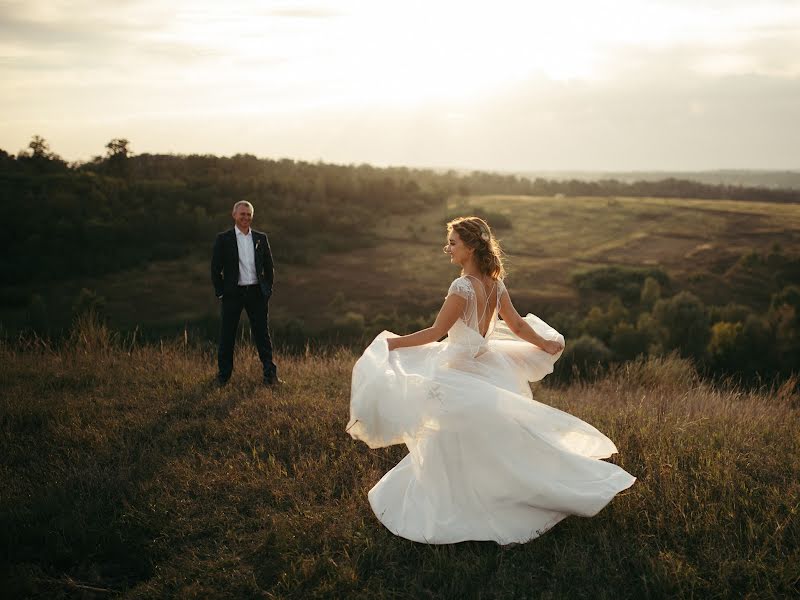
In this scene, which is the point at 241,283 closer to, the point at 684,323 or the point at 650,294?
the point at 684,323

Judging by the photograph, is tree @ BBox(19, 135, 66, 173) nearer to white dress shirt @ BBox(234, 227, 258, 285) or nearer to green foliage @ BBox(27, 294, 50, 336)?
green foliage @ BBox(27, 294, 50, 336)

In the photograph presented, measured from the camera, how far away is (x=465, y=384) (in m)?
4.47


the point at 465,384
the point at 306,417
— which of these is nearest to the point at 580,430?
the point at 465,384

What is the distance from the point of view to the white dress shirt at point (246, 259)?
867cm

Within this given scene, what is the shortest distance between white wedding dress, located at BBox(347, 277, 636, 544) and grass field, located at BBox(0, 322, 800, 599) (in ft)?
0.54

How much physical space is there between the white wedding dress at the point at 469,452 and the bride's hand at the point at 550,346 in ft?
1.83

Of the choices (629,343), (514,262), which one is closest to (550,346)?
(629,343)

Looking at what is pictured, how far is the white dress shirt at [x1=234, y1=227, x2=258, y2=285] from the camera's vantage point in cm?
867

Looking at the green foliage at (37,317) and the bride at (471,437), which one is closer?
the bride at (471,437)

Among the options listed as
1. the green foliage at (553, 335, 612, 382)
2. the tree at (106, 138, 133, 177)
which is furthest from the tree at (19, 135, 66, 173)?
the green foliage at (553, 335, 612, 382)

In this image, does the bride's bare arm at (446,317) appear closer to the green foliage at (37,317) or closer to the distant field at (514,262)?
the green foliage at (37,317)

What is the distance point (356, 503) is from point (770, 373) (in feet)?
99.2

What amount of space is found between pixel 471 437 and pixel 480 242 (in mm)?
1383

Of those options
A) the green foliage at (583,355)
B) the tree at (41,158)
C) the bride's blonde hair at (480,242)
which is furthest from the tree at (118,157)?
the bride's blonde hair at (480,242)
